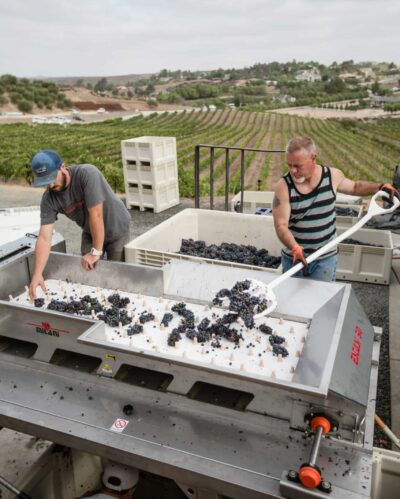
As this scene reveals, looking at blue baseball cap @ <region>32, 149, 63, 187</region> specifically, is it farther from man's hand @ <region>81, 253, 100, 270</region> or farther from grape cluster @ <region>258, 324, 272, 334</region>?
grape cluster @ <region>258, 324, 272, 334</region>

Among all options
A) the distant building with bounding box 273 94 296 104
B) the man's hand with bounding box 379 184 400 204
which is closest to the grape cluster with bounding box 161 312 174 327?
the man's hand with bounding box 379 184 400 204

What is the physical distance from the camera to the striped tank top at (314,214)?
2.37 meters

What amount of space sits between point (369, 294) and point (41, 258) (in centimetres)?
285

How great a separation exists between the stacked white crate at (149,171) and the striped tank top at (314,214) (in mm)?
4039

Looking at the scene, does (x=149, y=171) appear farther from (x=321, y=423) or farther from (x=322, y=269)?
(x=321, y=423)

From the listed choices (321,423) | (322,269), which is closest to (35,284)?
(321,423)

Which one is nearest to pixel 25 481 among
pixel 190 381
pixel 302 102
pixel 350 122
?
pixel 190 381

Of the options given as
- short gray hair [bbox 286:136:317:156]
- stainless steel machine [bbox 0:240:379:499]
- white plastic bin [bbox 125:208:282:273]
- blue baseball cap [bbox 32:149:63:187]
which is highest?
short gray hair [bbox 286:136:317:156]

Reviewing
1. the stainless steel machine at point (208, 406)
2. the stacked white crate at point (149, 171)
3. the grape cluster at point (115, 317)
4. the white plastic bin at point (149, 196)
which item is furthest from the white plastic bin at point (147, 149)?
the stainless steel machine at point (208, 406)

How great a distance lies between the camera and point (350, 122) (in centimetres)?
3928

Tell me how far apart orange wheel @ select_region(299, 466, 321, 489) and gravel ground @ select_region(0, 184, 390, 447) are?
1.38m

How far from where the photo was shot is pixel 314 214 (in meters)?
2.41

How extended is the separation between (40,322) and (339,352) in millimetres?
1036

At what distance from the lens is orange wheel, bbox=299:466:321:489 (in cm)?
113
